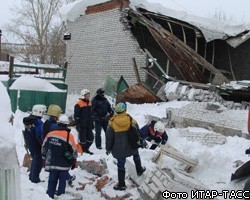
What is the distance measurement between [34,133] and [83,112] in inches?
75.3

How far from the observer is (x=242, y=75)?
1437 cm

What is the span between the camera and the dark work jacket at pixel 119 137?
5609 millimetres

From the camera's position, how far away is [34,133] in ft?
18.3

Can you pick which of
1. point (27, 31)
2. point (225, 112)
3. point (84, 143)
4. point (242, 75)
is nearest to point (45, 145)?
point (84, 143)

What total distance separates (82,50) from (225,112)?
7344 mm

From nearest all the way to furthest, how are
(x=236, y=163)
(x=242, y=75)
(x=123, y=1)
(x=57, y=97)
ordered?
(x=236, y=163)
(x=57, y=97)
(x=123, y=1)
(x=242, y=75)

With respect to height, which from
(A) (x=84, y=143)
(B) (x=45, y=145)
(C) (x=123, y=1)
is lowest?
(A) (x=84, y=143)

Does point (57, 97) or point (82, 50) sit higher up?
point (82, 50)

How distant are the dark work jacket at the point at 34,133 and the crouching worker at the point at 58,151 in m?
0.53

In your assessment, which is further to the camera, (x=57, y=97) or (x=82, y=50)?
(x=82, y=50)

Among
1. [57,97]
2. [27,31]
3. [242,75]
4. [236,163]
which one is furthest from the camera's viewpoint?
[27,31]

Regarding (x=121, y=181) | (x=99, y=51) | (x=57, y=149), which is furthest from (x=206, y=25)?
(x=57, y=149)

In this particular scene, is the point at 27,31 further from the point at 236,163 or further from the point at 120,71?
the point at 236,163

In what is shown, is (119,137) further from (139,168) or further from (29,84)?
(29,84)
